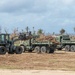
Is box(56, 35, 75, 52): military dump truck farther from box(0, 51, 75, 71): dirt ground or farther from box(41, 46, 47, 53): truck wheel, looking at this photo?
box(0, 51, 75, 71): dirt ground

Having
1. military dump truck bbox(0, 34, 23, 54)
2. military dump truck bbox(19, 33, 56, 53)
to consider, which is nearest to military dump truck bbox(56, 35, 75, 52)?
military dump truck bbox(19, 33, 56, 53)

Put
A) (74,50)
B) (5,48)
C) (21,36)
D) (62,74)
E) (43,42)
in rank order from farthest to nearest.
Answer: (74,50), (43,42), (21,36), (5,48), (62,74)

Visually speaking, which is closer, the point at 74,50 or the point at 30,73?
the point at 30,73

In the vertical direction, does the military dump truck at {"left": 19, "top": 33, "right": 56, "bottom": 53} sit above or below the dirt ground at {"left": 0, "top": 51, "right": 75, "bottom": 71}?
above

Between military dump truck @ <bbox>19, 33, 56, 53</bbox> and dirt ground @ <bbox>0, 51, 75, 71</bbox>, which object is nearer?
dirt ground @ <bbox>0, 51, 75, 71</bbox>

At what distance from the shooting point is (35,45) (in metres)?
49.4

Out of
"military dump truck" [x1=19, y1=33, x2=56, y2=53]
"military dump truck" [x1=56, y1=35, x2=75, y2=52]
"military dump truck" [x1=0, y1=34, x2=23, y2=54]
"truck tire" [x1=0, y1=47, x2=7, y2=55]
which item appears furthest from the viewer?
"military dump truck" [x1=56, y1=35, x2=75, y2=52]

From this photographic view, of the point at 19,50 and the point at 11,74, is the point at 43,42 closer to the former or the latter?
the point at 19,50

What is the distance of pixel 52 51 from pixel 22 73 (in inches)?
1033

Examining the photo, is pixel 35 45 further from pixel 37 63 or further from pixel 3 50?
pixel 37 63

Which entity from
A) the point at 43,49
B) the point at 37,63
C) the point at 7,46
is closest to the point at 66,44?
the point at 43,49

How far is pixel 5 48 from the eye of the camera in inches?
1666

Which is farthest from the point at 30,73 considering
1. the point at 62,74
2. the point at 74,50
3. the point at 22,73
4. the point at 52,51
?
the point at 74,50

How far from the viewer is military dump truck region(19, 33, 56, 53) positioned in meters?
47.0
